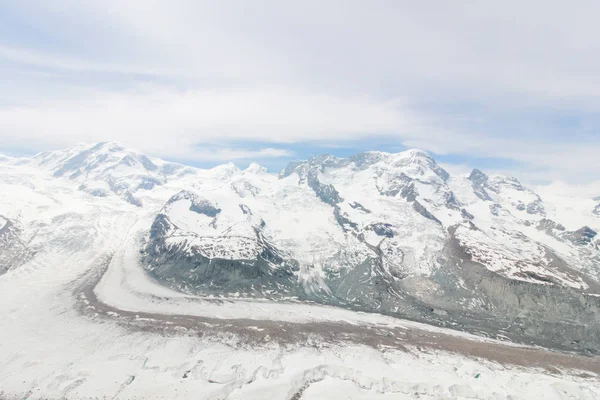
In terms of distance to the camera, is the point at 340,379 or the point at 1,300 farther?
the point at 1,300

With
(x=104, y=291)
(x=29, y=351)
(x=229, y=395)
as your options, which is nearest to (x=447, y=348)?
(x=229, y=395)

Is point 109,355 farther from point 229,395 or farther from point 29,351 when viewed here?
point 229,395

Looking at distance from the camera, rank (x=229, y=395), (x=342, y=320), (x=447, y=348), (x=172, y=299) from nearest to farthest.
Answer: (x=229, y=395) < (x=447, y=348) < (x=342, y=320) < (x=172, y=299)

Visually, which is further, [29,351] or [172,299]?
[172,299]

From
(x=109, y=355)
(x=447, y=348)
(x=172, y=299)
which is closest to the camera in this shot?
(x=109, y=355)

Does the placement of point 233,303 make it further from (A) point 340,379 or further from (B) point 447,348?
(B) point 447,348

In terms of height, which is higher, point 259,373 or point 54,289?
point 259,373

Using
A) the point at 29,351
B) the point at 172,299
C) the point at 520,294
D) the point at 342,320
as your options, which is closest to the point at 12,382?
the point at 29,351

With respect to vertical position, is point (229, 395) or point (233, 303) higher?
point (229, 395)

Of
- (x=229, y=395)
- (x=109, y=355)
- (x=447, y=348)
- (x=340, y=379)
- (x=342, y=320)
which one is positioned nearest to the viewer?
(x=229, y=395)
